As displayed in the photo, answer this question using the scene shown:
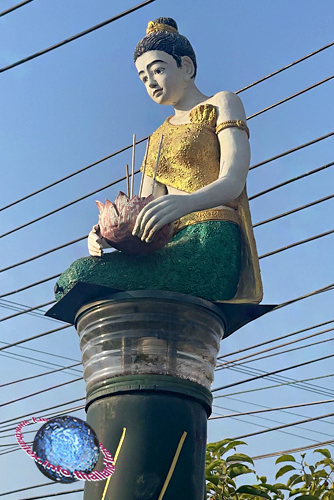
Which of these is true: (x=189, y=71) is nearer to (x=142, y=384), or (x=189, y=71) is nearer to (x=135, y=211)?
(x=135, y=211)

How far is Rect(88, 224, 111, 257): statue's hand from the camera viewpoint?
430 cm

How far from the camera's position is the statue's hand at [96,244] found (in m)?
4.30

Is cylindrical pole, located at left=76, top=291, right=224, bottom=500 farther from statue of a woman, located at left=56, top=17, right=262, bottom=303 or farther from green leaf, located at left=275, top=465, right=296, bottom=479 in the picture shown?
green leaf, located at left=275, top=465, right=296, bottom=479

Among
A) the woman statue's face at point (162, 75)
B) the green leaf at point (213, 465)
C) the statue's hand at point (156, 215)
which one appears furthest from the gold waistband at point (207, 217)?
the green leaf at point (213, 465)

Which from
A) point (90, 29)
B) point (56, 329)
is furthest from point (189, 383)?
point (56, 329)

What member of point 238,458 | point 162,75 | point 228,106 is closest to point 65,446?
point 228,106

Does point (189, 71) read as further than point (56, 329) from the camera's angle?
No

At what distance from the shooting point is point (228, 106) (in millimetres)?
4789

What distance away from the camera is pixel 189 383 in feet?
13.3

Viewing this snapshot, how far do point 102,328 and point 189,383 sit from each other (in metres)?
0.49

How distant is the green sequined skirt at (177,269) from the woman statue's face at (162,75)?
98 cm

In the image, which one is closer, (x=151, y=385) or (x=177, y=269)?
(x=151, y=385)

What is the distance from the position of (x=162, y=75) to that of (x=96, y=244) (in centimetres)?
120

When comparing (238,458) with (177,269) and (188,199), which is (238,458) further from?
(188,199)
